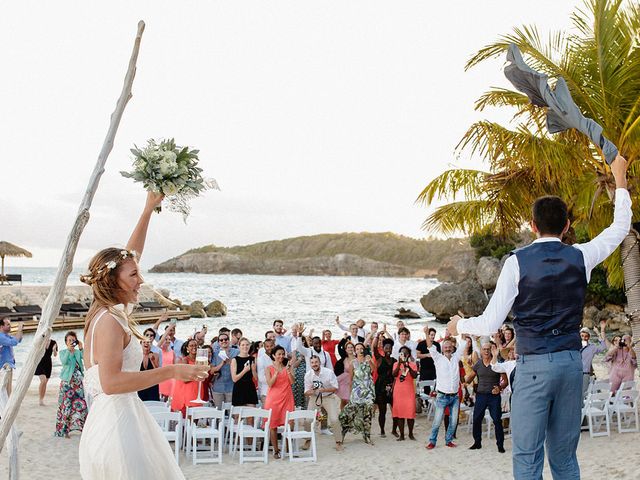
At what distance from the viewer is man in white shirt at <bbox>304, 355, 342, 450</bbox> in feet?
37.0

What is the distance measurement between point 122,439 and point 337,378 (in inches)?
369

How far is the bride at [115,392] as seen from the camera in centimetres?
298

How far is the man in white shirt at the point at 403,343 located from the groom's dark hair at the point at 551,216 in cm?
892

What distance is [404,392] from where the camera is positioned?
11523 millimetres

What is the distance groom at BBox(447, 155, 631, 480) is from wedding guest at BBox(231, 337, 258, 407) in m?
7.85

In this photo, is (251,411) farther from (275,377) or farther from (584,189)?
(584,189)

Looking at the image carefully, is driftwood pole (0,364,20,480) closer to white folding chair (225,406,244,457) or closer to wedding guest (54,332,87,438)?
white folding chair (225,406,244,457)

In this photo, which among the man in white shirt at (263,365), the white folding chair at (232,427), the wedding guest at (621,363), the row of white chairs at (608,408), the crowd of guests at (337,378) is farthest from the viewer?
the wedding guest at (621,363)

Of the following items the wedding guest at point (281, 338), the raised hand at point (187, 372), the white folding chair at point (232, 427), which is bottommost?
the white folding chair at point (232, 427)

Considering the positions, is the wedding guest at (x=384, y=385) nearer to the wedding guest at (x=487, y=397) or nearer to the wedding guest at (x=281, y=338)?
the wedding guest at (x=487, y=397)

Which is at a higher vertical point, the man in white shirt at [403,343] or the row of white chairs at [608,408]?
the man in white shirt at [403,343]

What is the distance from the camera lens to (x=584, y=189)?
38.2ft

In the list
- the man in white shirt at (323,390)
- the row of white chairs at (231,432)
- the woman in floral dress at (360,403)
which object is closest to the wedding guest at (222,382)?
the row of white chairs at (231,432)

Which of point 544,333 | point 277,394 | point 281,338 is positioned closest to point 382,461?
point 277,394
